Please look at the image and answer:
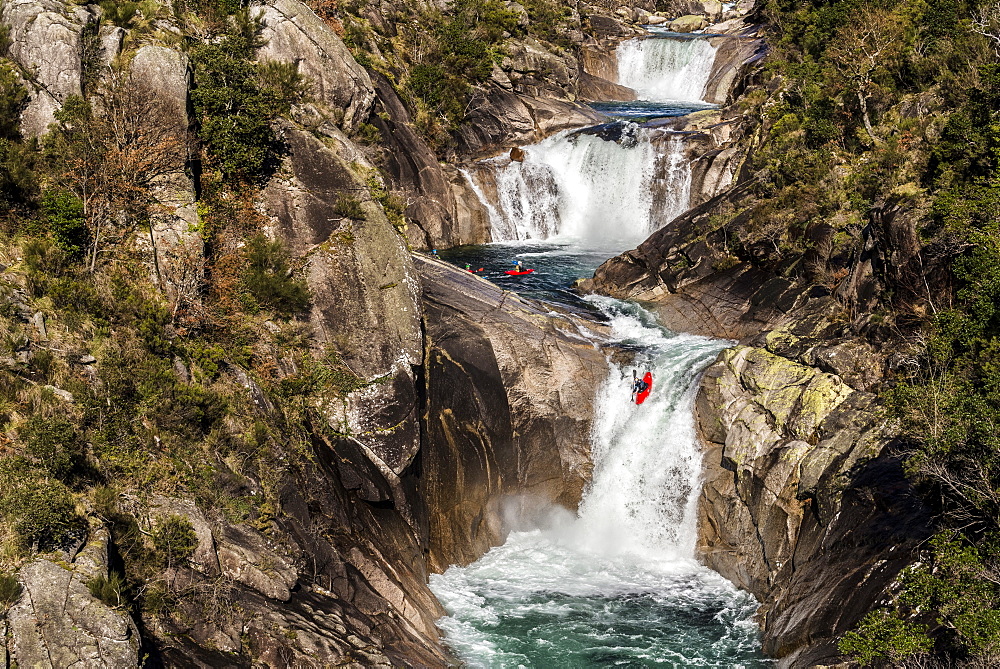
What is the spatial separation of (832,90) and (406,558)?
26.4 metres

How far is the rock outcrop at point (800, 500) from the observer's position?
52.7 feet

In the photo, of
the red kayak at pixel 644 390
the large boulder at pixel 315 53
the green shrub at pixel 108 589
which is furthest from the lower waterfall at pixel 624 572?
the large boulder at pixel 315 53

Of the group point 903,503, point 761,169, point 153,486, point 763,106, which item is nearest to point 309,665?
point 153,486

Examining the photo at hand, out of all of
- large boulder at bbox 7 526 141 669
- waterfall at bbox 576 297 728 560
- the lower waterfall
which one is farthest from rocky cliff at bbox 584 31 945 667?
large boulder at bbox 7 526 141 669

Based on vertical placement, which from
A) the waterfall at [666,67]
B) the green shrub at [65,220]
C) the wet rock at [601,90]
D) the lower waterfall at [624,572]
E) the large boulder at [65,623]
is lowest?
the lower waterfall at [624,572]

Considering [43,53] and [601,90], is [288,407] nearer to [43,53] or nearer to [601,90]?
[43,53]

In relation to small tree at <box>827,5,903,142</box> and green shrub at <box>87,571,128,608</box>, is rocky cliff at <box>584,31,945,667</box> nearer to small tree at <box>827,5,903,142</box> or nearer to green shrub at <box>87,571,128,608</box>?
small tree at <box>827,5,903,142</box>

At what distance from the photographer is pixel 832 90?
31734mm

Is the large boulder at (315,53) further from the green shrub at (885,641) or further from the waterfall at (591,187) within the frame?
the green shrub at (885,641)

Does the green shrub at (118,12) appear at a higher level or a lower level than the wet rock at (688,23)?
lower

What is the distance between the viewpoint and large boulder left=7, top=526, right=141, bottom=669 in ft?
33.9

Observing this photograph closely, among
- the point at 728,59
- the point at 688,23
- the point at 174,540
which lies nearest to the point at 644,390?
the point at 174,540

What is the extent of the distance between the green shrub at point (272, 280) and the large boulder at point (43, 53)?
19.1 feet

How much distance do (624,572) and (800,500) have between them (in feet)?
18.7
